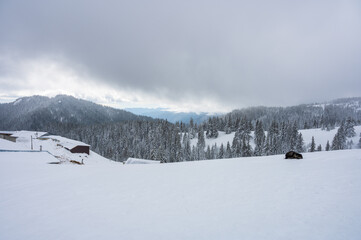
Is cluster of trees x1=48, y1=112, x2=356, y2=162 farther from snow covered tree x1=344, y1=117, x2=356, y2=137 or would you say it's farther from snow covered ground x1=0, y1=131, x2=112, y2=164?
snow covered ground x1=0, y1=131, x2=112, y2=164

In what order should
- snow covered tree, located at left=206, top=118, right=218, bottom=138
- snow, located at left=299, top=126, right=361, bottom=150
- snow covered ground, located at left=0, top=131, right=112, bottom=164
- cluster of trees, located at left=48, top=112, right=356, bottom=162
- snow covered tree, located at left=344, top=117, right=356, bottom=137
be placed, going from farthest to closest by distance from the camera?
snow covered tree, located at left=206, top=118, right=218, bottom=138, snow covered tree, located at left=344, top=117, right=356, bottom=137, snow, located at left=299, top=126, right=361, bottom=150, cluster of trees, located at left=48, top=112, right=356, bottom=162, snow covered ground, located at left=0, top=131, right=112, bottom=164

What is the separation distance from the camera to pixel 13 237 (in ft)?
15.8

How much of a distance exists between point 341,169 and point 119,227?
13439mm

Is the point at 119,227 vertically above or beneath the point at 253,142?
above

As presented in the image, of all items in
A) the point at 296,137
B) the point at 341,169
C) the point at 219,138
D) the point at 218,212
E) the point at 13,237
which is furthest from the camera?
the point at 219,138

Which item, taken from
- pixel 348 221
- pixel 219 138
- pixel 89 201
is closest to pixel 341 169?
pixel 348 221

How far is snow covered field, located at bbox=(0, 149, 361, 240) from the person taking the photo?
4828 mm

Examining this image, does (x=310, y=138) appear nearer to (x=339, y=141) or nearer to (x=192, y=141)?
(x=339, y=141)

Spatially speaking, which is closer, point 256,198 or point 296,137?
point 256,198

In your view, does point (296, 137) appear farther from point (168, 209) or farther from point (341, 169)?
point (168, 209)

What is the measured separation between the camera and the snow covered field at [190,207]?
4.83m

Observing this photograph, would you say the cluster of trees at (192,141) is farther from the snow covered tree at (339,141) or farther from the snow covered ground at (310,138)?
the snow covered ground at (310,138)

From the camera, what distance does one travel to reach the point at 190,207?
649 cm

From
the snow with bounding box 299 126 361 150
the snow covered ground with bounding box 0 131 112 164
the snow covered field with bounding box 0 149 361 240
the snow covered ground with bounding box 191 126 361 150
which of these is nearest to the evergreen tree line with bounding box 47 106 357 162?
the snow covered ground with bounding box 191 126 361 150
